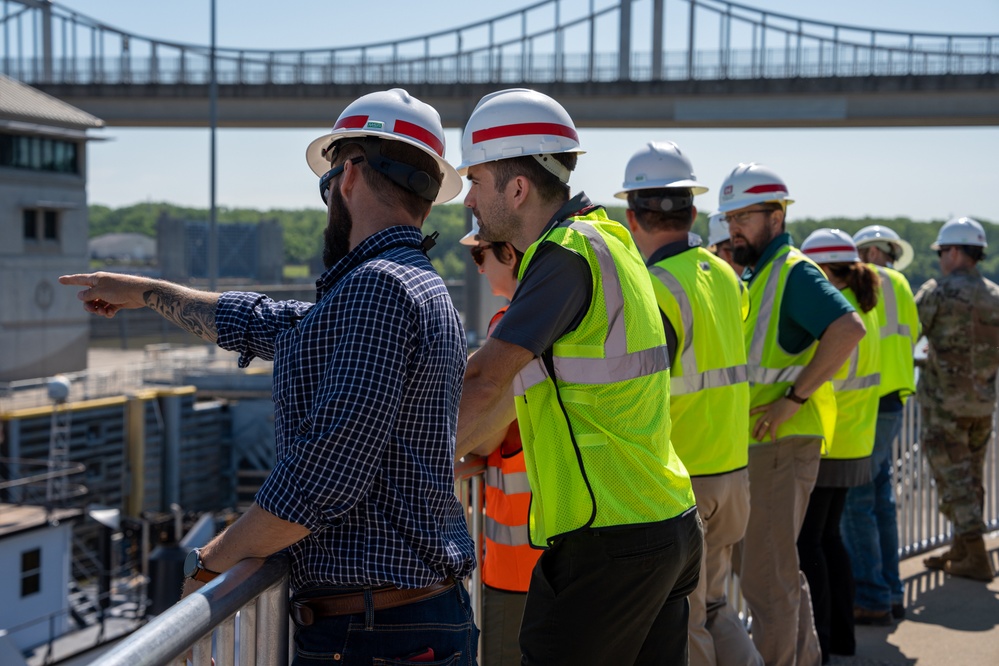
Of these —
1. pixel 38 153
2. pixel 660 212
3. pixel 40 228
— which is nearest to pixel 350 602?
pixel 660 212

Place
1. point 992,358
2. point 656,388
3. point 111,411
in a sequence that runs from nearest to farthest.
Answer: point 656,388 < point 992,358 < point 111,411

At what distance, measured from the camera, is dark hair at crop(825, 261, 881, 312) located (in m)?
4.87

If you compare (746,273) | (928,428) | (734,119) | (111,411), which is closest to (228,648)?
(746,273)

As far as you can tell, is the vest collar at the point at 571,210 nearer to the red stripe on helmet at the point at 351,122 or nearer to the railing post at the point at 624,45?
the red stripe on helmet at the point at 351,122

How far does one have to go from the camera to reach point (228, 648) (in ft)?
6.24

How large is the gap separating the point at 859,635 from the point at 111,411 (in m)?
32.2

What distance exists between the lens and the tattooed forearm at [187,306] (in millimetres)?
2475

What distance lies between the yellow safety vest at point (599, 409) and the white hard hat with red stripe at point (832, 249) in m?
2.79

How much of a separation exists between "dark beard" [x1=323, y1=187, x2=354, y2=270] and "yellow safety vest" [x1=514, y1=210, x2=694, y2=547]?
1.42ft

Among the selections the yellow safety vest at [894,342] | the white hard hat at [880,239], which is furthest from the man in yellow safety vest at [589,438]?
the white hard hat at [880,239]

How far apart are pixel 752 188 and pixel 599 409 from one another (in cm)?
221

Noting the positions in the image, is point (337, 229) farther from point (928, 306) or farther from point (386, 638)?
point (928, 306)

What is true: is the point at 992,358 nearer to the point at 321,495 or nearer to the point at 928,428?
the point at 928,428

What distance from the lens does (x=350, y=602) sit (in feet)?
6.53
